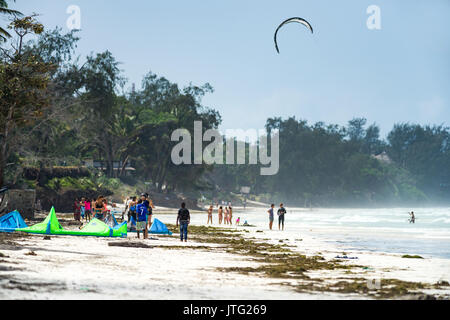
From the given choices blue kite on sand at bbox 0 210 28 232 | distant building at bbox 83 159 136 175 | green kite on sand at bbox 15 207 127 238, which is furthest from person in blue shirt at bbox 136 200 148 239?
distant building at bbox 83 159 136 175

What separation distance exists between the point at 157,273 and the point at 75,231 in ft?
35.5

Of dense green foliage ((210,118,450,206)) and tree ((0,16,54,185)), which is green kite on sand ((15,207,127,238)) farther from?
dense green foliage ((210,118,450,206))

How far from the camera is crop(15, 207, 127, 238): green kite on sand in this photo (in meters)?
20.9

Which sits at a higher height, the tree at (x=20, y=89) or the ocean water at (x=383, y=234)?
the tree at (x=20, y=89)

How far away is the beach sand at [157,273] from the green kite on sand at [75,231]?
247cm

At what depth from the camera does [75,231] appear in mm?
21703

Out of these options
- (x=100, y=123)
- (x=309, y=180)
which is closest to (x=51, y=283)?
(x=100, y=123)

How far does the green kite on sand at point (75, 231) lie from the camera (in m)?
20.9

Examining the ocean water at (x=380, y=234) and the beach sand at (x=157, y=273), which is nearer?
the beach sand at (x=157, y=273)

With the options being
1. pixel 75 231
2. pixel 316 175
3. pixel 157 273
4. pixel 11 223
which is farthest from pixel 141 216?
pixel 316 175

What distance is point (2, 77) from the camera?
24.3 meters

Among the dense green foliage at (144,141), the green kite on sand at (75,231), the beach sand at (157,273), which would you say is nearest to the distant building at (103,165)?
the dense green foliage at (144,141)

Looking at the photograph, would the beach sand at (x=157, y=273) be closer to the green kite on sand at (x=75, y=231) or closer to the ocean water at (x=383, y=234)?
the green kite on sand at (x=75, y=231)

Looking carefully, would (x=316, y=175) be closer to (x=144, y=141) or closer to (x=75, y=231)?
(x=144, y=141)
